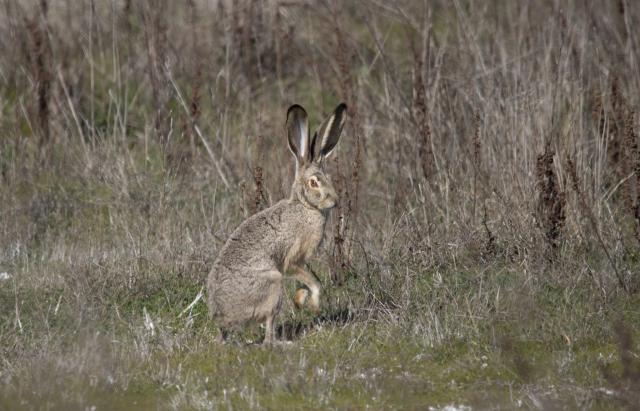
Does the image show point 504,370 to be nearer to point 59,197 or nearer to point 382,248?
point 382,248

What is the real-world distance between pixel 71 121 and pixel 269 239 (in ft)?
15.4

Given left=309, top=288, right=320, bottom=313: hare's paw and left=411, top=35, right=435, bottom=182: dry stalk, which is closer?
left=309, top=288, right=320, bottom=313: hare's paw

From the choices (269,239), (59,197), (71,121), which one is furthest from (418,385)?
(71,121)

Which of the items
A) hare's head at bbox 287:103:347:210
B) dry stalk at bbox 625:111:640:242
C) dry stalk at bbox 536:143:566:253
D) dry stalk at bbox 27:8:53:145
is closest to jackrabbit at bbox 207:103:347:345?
hare's head at bbox 287:103:347:210

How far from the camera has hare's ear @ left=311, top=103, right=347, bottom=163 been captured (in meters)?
6.59

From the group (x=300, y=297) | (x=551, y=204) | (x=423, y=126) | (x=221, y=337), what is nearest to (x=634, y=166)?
(x=551, y=204)

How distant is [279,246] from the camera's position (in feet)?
19.8

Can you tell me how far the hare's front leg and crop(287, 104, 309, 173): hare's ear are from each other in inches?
29.6

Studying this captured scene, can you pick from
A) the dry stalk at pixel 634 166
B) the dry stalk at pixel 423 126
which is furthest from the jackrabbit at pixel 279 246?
the dry stalk at pixel 634 166

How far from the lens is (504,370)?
214 inches

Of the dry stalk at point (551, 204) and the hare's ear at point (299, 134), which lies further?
the dry stalk at point (551, 204)

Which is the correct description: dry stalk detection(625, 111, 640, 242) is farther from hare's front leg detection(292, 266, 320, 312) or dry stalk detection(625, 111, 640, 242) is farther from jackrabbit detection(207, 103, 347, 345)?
hare's front leg detection(292, 266, 320, 312)

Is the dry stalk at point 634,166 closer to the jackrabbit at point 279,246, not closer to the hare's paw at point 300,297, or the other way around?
the jackrabbit at point 279,246

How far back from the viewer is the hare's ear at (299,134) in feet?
21.4
